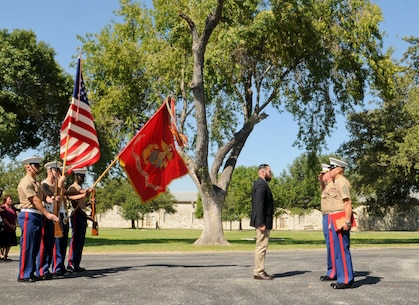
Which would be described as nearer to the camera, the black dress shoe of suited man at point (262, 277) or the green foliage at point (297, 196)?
the black dress shoe of suited man at point (262, 277)

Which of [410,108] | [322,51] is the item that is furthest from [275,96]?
[410,108]

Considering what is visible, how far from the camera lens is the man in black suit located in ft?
30.5

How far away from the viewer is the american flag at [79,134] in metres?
10.4

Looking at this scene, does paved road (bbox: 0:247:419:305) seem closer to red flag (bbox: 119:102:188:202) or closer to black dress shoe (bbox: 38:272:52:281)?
black dress shoe (bbox: 38:272:52:281)

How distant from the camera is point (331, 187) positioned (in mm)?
9031

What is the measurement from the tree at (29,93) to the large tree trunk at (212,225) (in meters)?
10.0

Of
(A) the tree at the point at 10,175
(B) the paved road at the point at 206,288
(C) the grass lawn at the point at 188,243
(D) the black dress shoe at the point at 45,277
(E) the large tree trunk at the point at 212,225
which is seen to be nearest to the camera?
(B) the paved road at the point at 206,288

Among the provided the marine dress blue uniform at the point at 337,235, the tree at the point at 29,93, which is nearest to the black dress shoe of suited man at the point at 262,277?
the marine dress blue uniform at the point at 337,235

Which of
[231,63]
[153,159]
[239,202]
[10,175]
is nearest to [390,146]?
[231,63]

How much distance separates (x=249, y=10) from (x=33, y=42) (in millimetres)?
11766

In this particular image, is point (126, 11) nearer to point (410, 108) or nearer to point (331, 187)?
point (410, 108)

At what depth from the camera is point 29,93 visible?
27453 mm

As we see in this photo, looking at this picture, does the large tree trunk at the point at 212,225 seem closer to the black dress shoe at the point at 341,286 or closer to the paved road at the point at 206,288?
the paved road at the point at 206,288

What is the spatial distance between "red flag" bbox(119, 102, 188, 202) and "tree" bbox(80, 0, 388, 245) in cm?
1254
